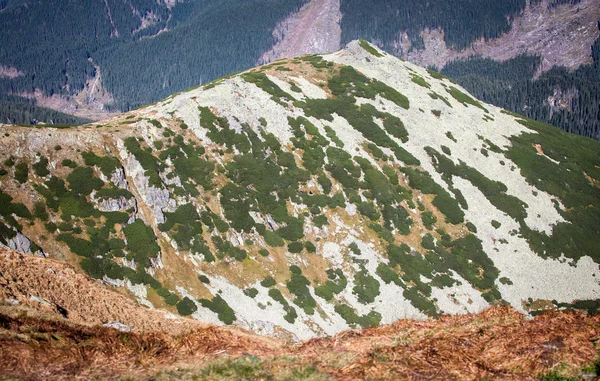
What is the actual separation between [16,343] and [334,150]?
5648cm

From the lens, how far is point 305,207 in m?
58.8

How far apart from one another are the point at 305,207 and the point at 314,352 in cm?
4311

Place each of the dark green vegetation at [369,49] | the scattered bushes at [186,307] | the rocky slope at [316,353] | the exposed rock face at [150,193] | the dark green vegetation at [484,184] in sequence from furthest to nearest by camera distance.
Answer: the dark green vegetation at [369,49], the dark green vegetation at [484,184], the exposed rock face at [150,193], the scattered bushes at [186,307], the rocky slope at [316,353]

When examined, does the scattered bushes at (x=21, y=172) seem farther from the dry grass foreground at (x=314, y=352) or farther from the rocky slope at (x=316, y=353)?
the rocky slope at (x=316, y=353)

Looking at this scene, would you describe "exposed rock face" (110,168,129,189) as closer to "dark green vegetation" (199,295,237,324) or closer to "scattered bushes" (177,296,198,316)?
"scattered bushes" (177,296,198,316)

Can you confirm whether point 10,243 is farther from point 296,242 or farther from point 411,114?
point 411,114

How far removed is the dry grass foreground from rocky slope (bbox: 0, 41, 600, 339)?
26324 millimetres

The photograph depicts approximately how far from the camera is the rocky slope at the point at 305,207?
45.0 m

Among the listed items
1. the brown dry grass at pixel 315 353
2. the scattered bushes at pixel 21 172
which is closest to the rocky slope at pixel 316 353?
the brown dry grass at pixel 315 353

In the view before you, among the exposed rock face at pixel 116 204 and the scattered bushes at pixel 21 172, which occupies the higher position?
the scattered bushes at pixel 21 172

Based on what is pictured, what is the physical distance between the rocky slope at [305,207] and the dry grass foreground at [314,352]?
26.3 metres

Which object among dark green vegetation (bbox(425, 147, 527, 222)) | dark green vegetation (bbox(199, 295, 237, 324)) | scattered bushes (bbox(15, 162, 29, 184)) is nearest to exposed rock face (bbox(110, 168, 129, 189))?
scattered bushes (bbox(15, 162, 29, 184))

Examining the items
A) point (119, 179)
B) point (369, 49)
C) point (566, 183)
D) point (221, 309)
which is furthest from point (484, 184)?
point (119, 179)

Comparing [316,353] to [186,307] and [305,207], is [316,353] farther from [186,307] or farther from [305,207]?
[305,207]
